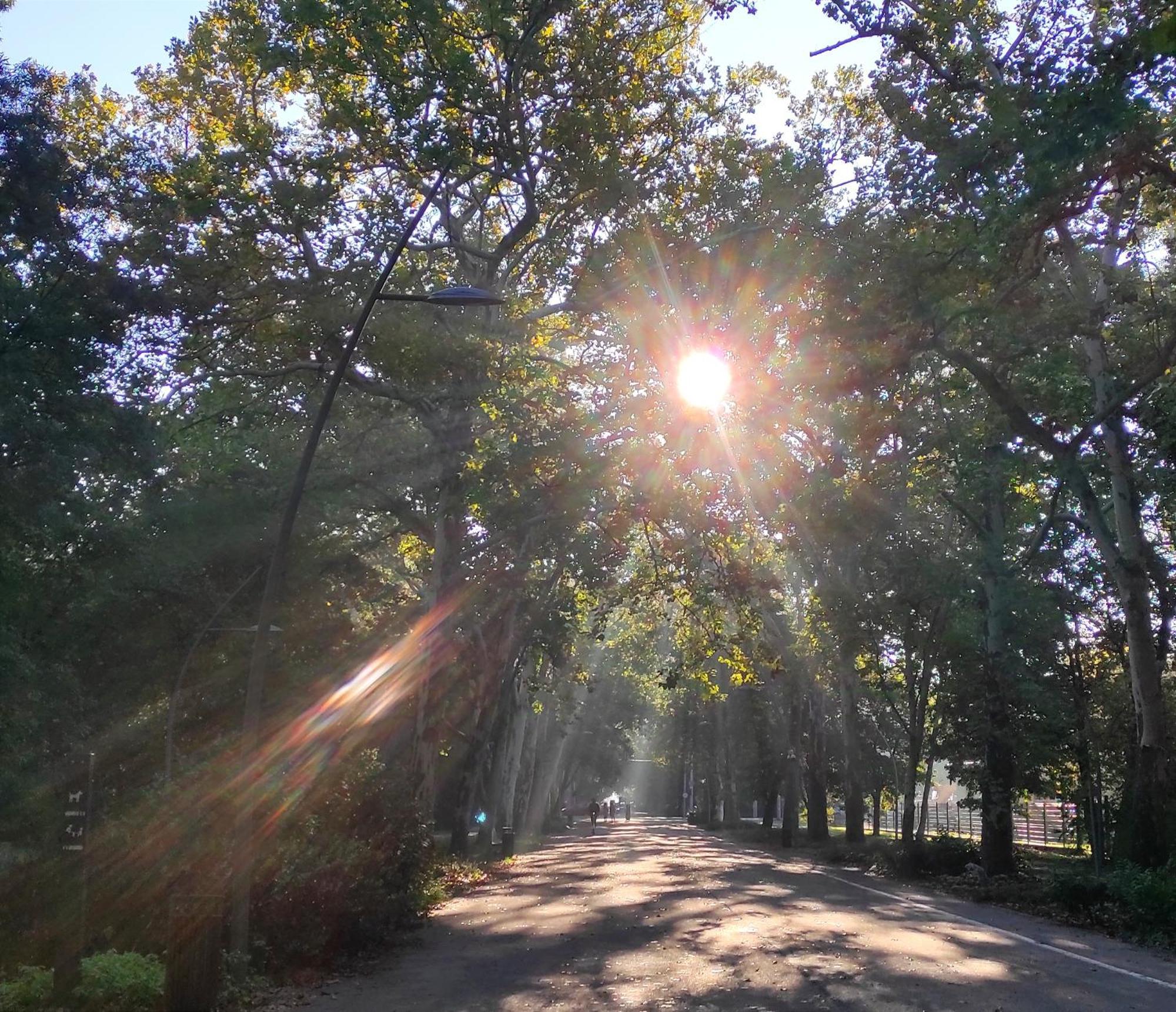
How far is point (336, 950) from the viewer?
1359cm

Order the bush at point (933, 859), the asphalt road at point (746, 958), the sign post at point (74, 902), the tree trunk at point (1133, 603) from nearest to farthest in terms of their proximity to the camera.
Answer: the sign post at point (74, 902)
the asphalt road at point (746, 958)
the tree trunk at point (1133, 603)
the bush at point (933, 859)

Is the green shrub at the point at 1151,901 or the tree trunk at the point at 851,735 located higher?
the tree trunk at the point at 851,735

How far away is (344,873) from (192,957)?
4820mm

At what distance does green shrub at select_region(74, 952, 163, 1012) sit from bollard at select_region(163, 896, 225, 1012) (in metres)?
0.82

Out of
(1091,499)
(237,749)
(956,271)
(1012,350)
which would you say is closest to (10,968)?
(237,749)

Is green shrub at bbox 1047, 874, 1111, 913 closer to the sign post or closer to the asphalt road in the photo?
the asphalt road

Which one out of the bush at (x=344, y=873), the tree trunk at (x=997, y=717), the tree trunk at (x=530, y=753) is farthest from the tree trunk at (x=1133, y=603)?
the tree trunk at (x=530, y=753)

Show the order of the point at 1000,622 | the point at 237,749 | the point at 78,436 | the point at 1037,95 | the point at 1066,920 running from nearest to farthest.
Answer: the point at 1037,95, the point at 237,749, the point at 1066,920, the point at 78,436, the point at 1000,622

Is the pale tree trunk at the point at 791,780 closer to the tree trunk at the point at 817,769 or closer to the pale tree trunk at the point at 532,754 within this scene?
the tree trunk at the point at 817,769

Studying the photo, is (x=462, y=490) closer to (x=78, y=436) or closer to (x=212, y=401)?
(x=212, y=401)

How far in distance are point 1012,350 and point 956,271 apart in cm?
305

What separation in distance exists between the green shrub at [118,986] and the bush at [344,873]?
278 centimetres

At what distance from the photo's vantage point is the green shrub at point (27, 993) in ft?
29.5

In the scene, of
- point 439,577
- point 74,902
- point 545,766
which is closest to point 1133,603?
point 439,577
